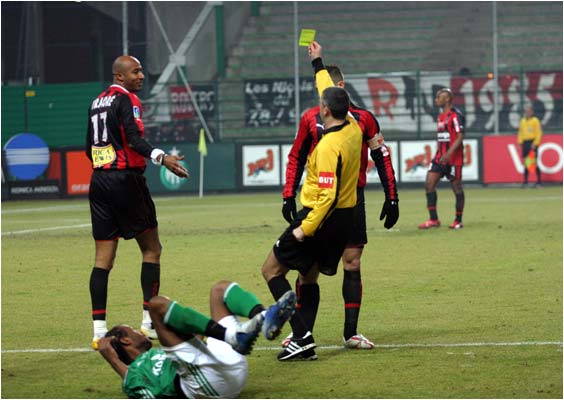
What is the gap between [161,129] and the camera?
35375 millimetres

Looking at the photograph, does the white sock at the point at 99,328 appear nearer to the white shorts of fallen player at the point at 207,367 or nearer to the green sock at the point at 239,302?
the green sock at the point at 239,302

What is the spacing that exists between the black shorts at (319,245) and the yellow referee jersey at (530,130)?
25424 mm

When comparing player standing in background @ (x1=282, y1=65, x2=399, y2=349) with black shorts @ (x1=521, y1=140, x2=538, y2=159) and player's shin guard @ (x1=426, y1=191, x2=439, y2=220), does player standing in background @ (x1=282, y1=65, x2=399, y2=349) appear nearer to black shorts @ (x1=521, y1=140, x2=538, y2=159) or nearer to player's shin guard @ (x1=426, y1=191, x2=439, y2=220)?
player's shin guard @ (x1=426, y1=191, x2=439, y2=220)

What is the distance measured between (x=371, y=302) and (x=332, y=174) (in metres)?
3.95

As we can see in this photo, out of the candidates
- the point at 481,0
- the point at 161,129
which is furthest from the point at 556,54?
the point at 161,129

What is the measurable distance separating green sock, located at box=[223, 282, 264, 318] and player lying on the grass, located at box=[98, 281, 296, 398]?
8 cm

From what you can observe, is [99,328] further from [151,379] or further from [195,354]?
[195,354]

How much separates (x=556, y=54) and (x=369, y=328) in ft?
97.7

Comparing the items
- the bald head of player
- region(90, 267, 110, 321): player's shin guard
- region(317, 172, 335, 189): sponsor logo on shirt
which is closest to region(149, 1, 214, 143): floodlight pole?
the bald head of player

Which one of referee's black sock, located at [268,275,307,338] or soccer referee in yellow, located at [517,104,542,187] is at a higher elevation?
soccer referee in yellow, located at [517,104,542,187]

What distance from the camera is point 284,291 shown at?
8867 millimetres

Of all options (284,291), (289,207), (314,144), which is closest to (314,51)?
(314,144)

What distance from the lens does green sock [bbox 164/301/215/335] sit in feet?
24.0

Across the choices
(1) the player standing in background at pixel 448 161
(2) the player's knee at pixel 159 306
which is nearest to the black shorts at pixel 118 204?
(2) the player's knee at pixel 159 306
